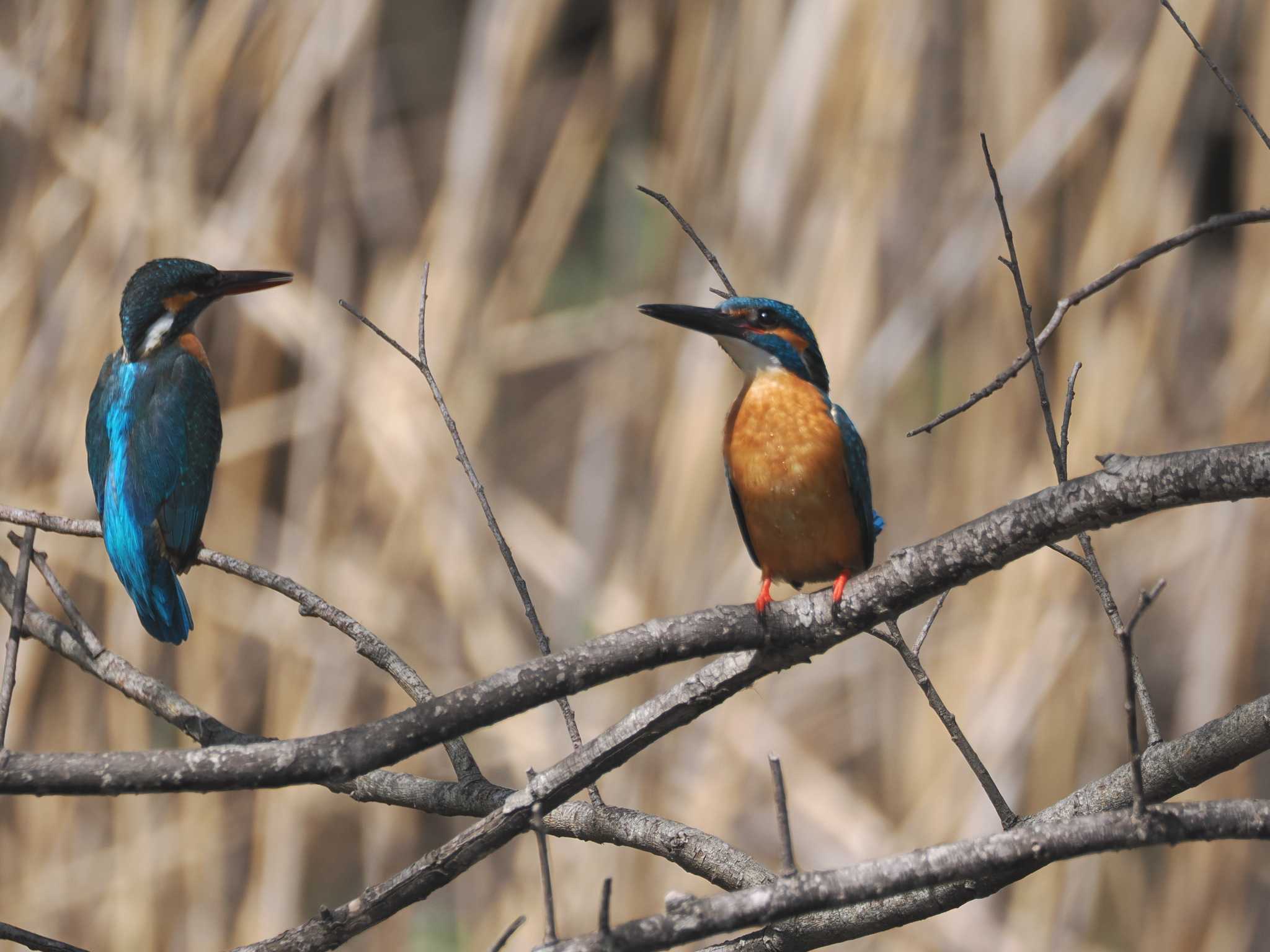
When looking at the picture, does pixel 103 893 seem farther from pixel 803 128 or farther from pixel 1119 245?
pixel 1119 245

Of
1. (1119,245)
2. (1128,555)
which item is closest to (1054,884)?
(1128,555)

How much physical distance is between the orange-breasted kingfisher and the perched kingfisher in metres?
1.01

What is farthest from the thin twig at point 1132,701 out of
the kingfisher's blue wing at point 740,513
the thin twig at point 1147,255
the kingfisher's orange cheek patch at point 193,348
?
the kingfisher's orange cheek patch at point 193,348

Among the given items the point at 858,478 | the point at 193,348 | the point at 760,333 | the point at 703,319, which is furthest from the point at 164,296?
the point at 858,478

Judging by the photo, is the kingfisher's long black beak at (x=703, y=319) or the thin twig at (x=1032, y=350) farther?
the kingfisher's long black beak at (x=703, y=319)

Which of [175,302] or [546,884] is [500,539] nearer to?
[546,884]

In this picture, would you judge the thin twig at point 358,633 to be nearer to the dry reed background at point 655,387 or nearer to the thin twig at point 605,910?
the thin twig at point 605,910

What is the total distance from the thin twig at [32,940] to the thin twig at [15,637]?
0.23 meters

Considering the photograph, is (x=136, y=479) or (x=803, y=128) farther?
(x=803, y=128)

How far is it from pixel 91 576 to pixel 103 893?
128 centimetres

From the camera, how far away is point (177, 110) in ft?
15.7

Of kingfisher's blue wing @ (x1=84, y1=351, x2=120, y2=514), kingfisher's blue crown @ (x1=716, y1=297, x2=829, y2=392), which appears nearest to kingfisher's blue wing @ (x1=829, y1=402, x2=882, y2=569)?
kingfisher's blue crown @ (x1=716, y1=297, x2=829, y2=392)

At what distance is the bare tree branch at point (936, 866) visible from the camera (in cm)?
116

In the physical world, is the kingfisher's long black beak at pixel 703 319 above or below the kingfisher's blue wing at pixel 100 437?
below
